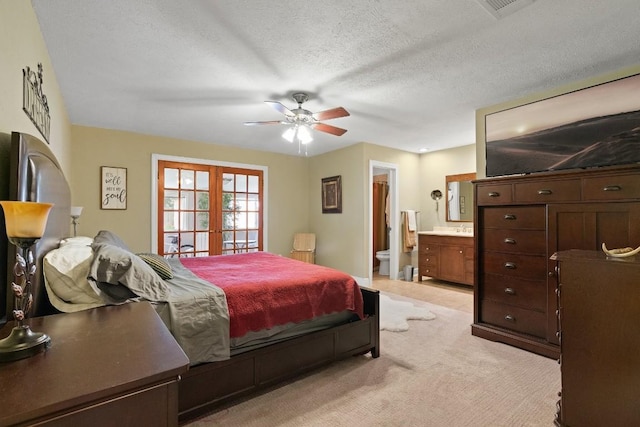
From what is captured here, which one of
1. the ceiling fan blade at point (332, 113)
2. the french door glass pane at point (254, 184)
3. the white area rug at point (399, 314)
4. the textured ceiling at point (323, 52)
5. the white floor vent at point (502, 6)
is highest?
the textured ceiling at point (323, 52)

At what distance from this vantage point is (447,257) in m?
4.87

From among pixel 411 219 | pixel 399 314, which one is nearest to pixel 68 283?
pixel 399 314

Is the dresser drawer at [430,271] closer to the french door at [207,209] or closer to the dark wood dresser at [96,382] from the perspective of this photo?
the french door at [207,209]

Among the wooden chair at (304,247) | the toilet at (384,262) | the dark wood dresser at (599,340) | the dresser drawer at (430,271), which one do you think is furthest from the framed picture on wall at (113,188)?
the dark wood dresser at (599,340)

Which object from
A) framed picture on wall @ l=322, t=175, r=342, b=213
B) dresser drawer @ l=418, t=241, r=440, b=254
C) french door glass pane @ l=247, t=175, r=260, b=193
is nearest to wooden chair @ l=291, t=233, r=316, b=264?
framed picture on wall @ l=322, t=175, r=342, b=213

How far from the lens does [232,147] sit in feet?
17.1

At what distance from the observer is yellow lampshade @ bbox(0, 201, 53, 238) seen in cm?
93

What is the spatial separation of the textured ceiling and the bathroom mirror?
1.81m

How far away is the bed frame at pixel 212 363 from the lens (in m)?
1.25

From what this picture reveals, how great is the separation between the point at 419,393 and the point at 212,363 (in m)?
1.37

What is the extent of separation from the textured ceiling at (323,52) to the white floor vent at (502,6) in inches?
2.0

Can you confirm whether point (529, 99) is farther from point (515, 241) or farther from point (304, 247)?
point (304, 247)

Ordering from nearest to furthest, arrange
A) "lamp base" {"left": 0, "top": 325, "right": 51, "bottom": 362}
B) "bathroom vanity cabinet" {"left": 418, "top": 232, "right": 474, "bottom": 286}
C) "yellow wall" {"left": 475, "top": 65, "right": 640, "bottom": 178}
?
"lamp base" {"left": 0, "top": 325, "right": 51, "bottom": 362} < "yellow wall" {"left": 475, "top": 65, "right": 640, "bottom": 178} < "bathroom vanity cabinet" {"left": 418, "top": 232, "right": 474, "bottom": 286}

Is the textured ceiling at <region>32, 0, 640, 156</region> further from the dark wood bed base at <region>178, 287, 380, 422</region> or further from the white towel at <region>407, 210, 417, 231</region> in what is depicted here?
the white towel at <region>407, 210, 417, 231</region>
